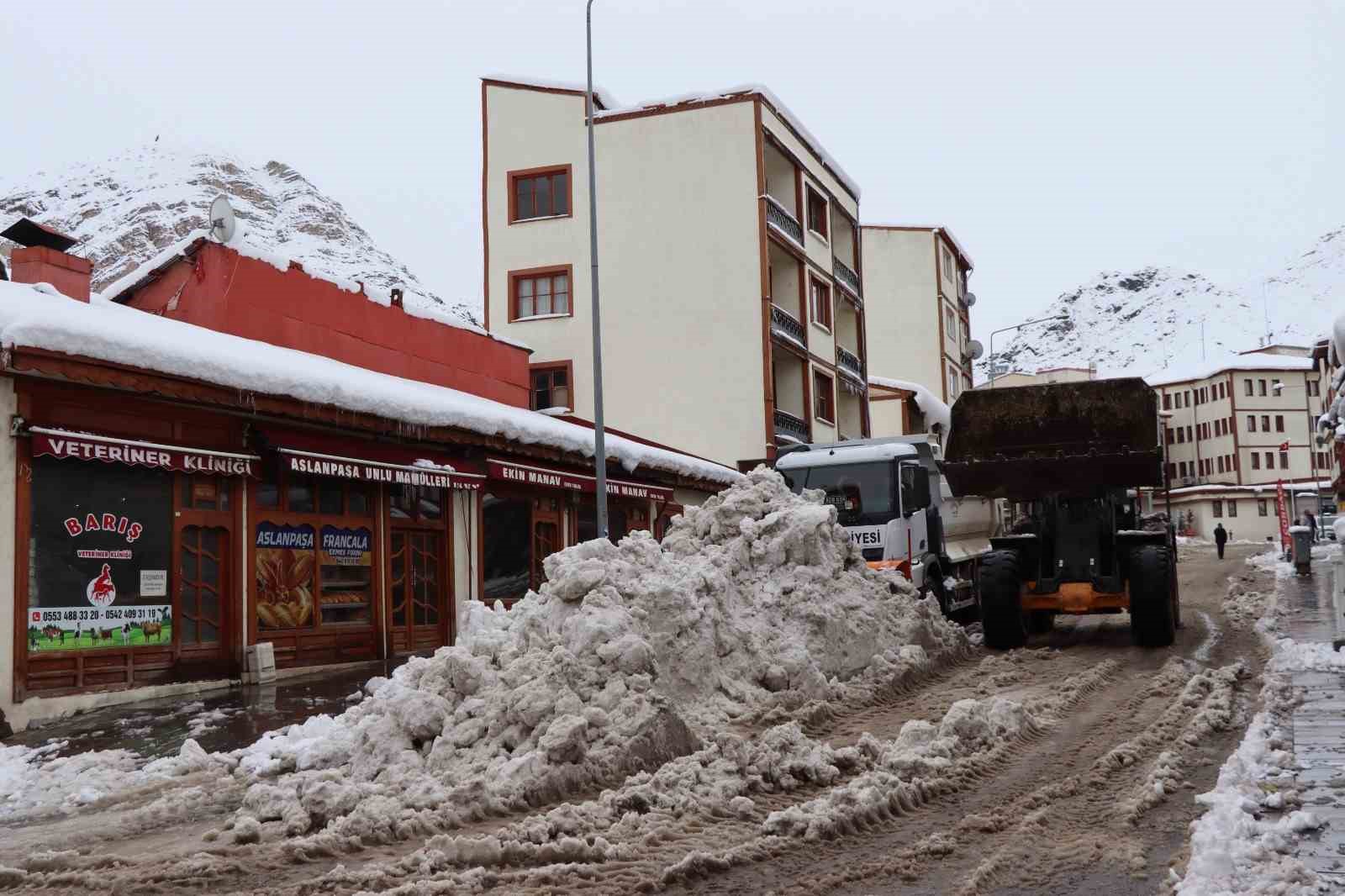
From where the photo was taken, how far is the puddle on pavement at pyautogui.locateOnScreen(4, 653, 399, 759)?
10469 mm

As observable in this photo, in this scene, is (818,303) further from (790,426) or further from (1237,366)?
(1237,366)

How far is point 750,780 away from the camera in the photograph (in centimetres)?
752

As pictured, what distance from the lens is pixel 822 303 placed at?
133 feet

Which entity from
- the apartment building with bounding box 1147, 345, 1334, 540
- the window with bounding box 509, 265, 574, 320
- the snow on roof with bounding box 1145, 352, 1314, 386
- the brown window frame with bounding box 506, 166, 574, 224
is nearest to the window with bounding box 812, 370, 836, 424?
the window with bounding box 509, 265, 574, 320

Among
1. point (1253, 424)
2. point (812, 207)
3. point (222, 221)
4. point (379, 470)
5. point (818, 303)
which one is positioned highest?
point (812, 207)

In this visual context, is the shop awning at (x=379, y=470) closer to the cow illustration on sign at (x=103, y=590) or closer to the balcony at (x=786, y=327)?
the cow illustration on sign at (x=103, y=590)

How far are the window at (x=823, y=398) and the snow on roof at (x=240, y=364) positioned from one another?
58.3 ft

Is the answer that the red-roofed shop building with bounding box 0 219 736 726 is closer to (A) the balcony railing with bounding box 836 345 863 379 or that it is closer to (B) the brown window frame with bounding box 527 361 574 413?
→ (B) the brown window frame with bounding box 527 361 574 413

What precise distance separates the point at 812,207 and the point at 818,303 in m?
3.20

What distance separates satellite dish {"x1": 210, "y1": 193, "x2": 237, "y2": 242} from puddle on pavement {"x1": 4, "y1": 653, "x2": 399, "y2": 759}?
808 cm

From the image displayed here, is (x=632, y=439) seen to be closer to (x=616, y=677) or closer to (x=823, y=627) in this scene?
(x=823, y=627)

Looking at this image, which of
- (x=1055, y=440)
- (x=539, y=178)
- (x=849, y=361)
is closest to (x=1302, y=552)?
(x=849, y=361)

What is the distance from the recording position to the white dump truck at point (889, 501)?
1689cm

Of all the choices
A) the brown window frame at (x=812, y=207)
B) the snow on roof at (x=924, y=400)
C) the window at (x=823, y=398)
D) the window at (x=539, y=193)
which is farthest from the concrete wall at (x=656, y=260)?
the snow on roof at (x=924, y=400)
